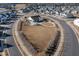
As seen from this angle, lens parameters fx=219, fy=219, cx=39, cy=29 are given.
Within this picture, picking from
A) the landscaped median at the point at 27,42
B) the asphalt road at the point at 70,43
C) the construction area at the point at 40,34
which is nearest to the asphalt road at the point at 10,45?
the landscaped median at the point at 27,42

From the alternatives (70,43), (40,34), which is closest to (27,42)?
(40,34)

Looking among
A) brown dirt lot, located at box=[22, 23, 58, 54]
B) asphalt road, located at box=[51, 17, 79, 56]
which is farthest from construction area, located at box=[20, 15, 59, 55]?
asphalt road, located at box=[51, 17, 79, 56]

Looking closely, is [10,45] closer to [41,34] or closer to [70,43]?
[41,34]

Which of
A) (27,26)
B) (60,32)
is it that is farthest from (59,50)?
(27,26)

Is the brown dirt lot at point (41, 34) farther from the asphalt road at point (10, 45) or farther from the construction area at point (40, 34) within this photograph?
the asphalt road at point (10, 45)

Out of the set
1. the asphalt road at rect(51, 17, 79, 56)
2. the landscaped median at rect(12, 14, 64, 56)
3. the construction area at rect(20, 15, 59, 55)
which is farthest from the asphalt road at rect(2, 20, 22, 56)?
the asphalt road at rect(51, 17, 79, 56)

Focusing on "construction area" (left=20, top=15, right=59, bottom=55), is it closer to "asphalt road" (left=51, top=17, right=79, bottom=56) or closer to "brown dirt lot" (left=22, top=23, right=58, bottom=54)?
"brown dirt lot" (left=22, top=23, right=58, bottom=54)
